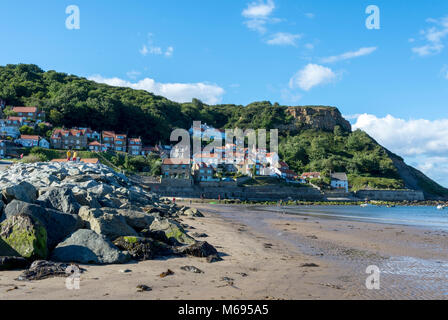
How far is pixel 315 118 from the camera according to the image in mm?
152250

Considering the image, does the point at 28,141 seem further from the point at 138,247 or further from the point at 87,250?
the point at 87,250

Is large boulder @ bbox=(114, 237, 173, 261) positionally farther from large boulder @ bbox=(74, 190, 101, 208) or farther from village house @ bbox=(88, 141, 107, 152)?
village house @ bbox=(88, 141, 107, 152)

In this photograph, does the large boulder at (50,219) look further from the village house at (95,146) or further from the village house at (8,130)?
the village house at (8,130)

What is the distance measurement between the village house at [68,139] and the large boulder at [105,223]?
68118 mm

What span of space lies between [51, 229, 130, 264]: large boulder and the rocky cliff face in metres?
145

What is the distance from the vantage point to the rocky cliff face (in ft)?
493

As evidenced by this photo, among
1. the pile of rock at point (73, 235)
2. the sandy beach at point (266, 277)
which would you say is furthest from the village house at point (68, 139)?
the sandy beach at point (266, 277)

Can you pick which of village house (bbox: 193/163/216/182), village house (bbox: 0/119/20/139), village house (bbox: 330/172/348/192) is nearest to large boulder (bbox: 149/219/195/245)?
village house (bbox: 193/163/216/182)

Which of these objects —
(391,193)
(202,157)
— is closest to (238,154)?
(202,157)

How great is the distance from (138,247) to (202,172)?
5870 cm

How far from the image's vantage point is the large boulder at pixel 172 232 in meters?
10.2

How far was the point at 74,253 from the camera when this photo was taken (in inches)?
293
